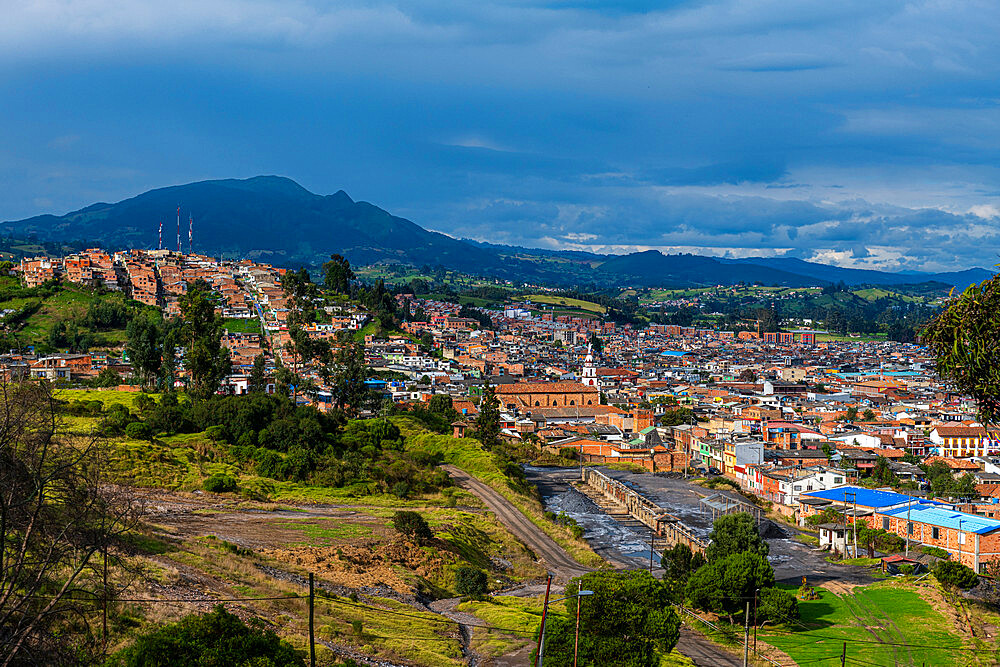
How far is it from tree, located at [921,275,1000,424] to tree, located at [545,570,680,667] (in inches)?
506

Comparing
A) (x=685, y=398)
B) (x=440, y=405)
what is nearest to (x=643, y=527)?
(x=440, y=405)

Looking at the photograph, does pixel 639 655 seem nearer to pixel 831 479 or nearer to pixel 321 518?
pixel 321 518

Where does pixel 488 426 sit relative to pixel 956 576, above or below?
above

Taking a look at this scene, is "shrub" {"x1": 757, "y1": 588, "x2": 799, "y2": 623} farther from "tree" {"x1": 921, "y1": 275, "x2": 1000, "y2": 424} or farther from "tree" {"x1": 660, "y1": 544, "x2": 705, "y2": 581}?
"tree" {"x1": 921, "y1": 275, "x2": 1000, "y2": 424}

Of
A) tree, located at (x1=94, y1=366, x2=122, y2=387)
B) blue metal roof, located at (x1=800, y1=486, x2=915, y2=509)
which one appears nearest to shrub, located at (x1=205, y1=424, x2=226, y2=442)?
tree, located at (x1=94, y1=366, x2=122, y2=387)

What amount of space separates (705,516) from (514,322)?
131230mm

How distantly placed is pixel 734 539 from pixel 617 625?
40.9 ft

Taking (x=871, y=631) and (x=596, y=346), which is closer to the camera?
(x=871, y=631)

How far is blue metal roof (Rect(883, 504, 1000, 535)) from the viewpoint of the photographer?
133 feet

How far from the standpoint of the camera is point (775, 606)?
29.4 m

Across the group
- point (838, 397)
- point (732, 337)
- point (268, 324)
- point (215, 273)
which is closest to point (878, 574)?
point (838, 397)

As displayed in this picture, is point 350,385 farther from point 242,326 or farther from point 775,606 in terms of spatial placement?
point 242,326

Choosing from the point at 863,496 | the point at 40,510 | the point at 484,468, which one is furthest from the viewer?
the point at 484,468

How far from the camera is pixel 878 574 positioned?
38.2 meters
